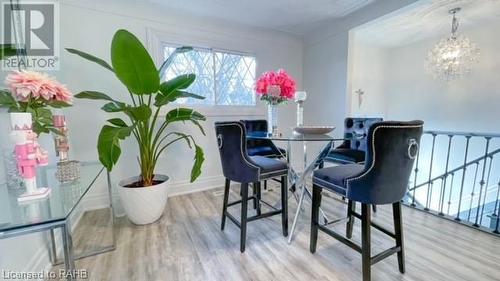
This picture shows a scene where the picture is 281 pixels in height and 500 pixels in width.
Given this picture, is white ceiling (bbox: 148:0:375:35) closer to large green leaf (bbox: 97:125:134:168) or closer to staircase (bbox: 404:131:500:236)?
large green leaf (bbox: 97:125:134:168)

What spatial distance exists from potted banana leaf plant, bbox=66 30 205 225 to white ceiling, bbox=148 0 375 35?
0.93 meters

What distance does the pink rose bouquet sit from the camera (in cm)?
105

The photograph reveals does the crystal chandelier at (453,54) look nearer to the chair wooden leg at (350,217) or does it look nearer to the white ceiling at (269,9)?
the white ceiling at (269,9)

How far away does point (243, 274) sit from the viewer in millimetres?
1476

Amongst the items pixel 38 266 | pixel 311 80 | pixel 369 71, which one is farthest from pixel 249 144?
pixel 369 71

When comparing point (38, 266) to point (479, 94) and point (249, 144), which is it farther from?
point (479, 94)

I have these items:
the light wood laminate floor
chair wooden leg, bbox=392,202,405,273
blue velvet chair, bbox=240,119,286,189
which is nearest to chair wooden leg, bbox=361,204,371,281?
the light wood laminate floor

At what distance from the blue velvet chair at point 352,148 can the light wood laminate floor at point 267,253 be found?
2.26 ft

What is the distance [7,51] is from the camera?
1351 millimetres

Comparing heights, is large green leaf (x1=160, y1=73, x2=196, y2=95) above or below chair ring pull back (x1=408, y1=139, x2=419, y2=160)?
above

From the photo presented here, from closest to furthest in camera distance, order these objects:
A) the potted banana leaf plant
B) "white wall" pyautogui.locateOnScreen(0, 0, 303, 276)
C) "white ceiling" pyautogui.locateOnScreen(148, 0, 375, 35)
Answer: the potted banana leaf plant, "white wall" pyautogui.locateOnScreen(0, 0, 303, 276), "white ceiling" pyautogui.locateOnScreen(148, 0, 375, 35)

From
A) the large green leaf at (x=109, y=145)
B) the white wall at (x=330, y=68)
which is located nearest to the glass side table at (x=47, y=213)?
the large green leaf at (x=109, y=145)

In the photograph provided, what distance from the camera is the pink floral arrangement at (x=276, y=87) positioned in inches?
79.7

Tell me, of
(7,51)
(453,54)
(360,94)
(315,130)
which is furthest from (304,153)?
(360,94)
